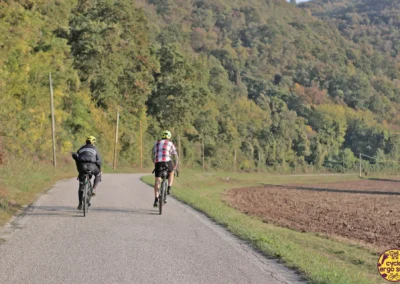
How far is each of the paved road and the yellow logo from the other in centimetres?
166

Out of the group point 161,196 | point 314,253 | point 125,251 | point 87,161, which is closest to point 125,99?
point 161,196

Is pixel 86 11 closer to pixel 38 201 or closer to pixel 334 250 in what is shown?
pixel 38 201

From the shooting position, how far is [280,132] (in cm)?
11294

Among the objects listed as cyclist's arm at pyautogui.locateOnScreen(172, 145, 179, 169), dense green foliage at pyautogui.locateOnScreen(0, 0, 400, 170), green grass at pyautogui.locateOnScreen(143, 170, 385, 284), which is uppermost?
dense green foliage at pyautogui.locateOnScreen(0, 0, 400, 170)

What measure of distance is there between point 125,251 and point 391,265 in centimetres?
448

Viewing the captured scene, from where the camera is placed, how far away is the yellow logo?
9211 mm

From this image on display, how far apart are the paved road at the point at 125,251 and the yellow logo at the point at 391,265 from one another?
1.66 metres

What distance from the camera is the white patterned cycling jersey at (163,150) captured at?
1562 centimetres

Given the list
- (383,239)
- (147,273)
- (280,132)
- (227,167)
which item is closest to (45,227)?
(147,273)

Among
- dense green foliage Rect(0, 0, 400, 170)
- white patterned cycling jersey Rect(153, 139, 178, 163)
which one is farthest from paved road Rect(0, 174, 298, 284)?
dense green foliage Rect(0, 0, 400, 170)

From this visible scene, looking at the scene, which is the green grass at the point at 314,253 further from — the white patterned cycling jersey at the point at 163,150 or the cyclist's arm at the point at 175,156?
the white patterned cycling jersey at the point at 163,150

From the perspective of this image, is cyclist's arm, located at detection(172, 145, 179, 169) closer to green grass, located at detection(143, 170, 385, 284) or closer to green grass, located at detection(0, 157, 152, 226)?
green grass, located at detection(143, 170, 385, 284)

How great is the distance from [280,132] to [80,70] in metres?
→ 60.0

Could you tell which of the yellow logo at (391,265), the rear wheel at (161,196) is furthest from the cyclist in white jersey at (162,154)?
the yellow logo at (391,265)
